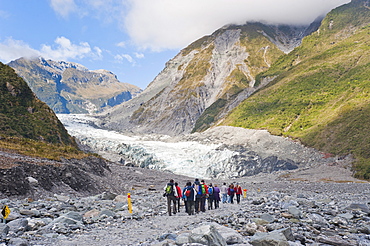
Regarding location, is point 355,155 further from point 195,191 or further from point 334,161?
point 195,191

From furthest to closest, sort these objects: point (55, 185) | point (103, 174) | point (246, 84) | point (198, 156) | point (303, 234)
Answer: point (246, 84) → point (198, 156) → point (103, 174) → point (55, 185) → point (303, 234)

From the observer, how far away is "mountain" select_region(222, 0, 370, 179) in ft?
213

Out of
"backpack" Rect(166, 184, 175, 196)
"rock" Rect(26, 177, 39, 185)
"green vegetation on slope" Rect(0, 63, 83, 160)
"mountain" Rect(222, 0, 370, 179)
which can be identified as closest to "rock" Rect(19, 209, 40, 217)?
"backpack" Rect(166, 184, 175, 196)

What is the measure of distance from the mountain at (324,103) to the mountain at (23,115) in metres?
51.7

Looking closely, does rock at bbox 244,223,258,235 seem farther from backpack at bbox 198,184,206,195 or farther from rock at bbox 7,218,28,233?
backpack at bbox 198,184,206,195

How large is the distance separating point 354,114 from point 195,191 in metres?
65.9

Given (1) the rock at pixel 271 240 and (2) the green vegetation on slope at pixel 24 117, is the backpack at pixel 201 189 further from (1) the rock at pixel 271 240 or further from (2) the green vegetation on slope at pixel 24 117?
(2) the green vegetation on slope at pixel 24 117

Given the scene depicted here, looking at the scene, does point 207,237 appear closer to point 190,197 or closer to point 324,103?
point 190,197

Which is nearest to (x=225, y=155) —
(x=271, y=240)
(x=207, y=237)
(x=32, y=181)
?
(x=32, y=181)

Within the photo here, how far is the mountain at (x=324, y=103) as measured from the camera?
64.9 metres

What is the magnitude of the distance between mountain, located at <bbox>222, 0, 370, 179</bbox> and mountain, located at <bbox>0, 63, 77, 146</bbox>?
51.7 m

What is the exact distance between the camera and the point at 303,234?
848cm

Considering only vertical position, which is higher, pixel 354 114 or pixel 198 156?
pixel 354 114

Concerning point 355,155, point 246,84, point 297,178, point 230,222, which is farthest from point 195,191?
point 246,84
